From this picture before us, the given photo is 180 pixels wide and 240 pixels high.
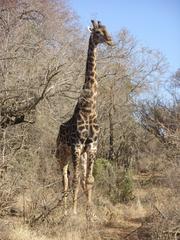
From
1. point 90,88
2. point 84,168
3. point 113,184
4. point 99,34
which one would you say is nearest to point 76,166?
point 84,168

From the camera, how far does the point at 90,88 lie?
36.5 feet

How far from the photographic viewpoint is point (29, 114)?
35.2ft

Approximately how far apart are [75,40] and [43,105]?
512cm

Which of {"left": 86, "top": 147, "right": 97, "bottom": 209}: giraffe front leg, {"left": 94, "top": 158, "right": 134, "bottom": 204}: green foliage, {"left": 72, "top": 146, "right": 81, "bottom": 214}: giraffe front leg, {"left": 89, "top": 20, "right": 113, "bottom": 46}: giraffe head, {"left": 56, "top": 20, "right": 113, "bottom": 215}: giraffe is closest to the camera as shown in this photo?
{"left": 72, "top": 146, "right": 81, "bottom": 214}: giraffe front leg

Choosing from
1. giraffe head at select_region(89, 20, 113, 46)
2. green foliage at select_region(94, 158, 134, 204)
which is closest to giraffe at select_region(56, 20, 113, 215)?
giraffe head at select_region(89, 20, 113, 46)

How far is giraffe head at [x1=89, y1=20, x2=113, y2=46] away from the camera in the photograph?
10.9m

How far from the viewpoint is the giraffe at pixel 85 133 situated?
10.6m

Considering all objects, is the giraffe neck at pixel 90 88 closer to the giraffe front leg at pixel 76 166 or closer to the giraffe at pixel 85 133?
the giraffe at pixel 85 133

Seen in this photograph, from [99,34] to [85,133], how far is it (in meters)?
2.07

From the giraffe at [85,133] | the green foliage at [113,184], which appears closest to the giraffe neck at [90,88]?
the giraffe at [85,133]

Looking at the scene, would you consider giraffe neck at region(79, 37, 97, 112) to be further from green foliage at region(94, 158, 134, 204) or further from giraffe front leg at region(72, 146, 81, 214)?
green foliage at region(94, 158, 134, 204)

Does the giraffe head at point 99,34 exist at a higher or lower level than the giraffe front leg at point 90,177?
higher

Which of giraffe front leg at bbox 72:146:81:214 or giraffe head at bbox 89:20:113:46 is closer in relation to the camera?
giraffe front leg at bbox 72:146:81:214

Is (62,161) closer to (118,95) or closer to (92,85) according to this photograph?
(92,85)
